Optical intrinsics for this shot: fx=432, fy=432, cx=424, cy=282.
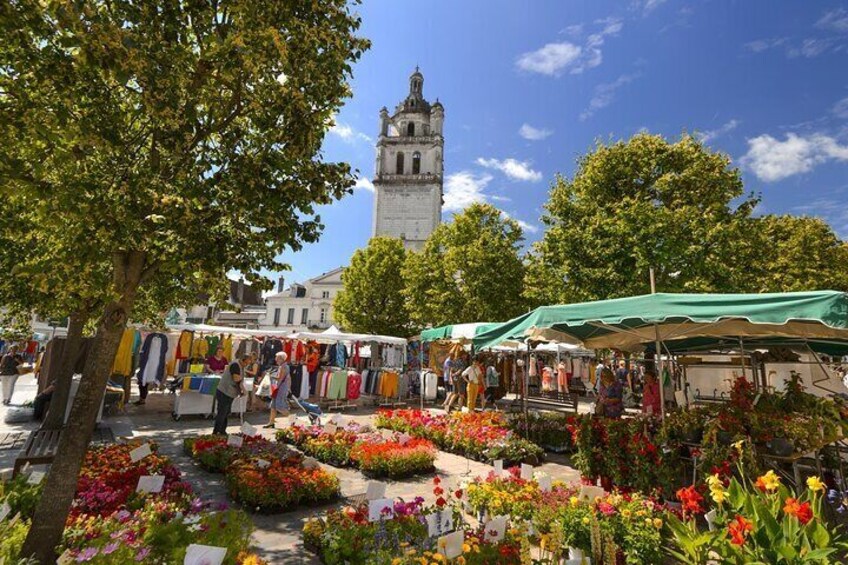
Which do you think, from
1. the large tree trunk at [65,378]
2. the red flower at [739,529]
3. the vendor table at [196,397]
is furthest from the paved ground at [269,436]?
the red flower at [739,529]

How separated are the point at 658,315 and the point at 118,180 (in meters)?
6.59

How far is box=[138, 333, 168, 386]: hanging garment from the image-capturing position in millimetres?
13648

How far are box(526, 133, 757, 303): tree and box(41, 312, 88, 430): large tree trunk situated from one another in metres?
15.8

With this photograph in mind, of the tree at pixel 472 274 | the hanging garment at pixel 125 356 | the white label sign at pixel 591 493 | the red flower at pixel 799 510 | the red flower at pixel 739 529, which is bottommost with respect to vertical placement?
the white label sign at pixel 591 493

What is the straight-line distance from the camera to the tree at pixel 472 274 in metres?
26.2

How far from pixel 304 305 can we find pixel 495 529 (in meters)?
59.3

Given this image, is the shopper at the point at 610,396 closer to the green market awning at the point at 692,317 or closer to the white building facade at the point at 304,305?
the green market awning at the point at 692,317

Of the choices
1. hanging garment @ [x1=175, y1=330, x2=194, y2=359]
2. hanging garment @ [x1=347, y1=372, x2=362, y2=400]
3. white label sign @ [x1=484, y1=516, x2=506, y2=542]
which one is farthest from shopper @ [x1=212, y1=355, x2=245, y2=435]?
white label sign @ [x1=484, y1=516, x2=506, y2=542]

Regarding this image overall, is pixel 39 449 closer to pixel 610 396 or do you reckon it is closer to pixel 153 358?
pixel 153 358

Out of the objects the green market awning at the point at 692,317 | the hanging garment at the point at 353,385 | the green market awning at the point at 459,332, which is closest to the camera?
the green market awning at the point at 692,317

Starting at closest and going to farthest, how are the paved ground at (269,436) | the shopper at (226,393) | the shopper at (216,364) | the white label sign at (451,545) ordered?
1. the white label sign at (451,545)
2. the paved ground at (269,436)
3. the shopper at (226,393)
4. the shopper at (216,364)

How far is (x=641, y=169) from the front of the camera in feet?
61.2

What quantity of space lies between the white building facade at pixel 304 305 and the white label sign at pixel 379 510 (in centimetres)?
5643

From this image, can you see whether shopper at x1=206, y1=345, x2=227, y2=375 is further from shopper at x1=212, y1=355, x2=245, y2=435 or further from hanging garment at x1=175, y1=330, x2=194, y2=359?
shopper at x1=212, y1=355, x2=245, y2=435
